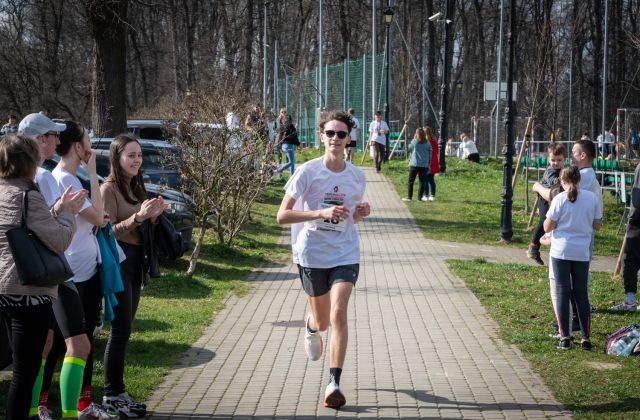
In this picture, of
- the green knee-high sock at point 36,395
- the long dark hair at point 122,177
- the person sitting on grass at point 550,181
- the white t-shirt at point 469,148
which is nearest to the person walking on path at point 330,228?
the long dark hair at point 122,177

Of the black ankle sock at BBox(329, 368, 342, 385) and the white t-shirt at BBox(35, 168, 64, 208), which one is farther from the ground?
the white t-shirt at BBox(35, 168, 64, 208)

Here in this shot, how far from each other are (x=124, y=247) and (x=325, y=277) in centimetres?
133

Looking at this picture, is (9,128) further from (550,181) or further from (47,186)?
(47,186)

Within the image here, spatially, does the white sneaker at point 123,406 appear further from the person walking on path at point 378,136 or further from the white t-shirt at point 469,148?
the white t-shirt at point 469,148

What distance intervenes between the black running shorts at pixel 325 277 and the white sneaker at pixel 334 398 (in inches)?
25.9

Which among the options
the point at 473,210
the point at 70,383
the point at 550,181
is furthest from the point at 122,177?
the point at 473,210

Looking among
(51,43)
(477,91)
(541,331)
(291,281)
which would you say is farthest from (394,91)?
(541,331)

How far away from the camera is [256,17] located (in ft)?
197

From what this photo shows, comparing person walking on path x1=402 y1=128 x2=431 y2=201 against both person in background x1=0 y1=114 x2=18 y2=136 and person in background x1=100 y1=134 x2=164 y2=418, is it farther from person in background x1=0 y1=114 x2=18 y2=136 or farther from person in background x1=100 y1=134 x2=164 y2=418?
person in background x1=100 y1=134 x2=164 y2=418

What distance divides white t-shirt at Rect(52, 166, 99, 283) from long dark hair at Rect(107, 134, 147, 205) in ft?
1.86

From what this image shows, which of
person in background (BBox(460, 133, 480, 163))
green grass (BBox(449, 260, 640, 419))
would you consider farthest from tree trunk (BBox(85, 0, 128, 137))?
person in background (BBox(460, 133, 480, 163))

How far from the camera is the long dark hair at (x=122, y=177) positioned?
21.2ft

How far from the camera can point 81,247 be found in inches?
234

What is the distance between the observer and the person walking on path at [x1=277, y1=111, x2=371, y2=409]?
6711mm
